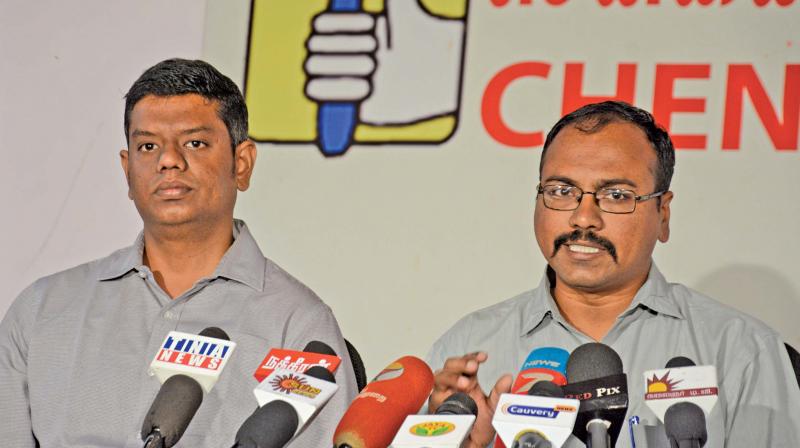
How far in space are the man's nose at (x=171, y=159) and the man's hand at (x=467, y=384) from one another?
4.14 ft

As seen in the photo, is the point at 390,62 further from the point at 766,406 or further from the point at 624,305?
the point at 766,406

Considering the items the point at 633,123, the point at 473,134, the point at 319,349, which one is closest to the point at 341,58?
the point at 473,134

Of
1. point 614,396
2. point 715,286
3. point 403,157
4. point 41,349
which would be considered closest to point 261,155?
point 403,157

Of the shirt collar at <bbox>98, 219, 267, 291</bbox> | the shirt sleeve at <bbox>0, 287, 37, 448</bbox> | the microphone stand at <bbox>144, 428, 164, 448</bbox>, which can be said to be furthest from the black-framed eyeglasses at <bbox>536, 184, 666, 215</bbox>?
the shirt sleeve at <bbox>0, 287, 37, 448</bbox>

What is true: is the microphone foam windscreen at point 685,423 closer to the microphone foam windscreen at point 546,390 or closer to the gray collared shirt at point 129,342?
the microphone foam windscreen at point 546,390

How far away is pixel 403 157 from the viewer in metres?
4.37

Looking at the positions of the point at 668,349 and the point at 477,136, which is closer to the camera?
the point at 668,349

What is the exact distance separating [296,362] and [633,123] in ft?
4.36

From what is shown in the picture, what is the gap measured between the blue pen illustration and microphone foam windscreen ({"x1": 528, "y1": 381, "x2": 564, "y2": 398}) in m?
2.45

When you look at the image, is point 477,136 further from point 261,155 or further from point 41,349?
point 41,349

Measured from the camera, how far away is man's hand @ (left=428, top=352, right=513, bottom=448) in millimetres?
2309

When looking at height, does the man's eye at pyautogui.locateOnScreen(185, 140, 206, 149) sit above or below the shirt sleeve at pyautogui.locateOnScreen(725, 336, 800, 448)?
above

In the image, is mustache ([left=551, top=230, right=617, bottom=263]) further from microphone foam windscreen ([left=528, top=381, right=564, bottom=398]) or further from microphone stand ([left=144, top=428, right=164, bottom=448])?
microphone stand ([left=144, top=428, right=164, bottom=448])

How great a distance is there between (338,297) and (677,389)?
2.38 meters
